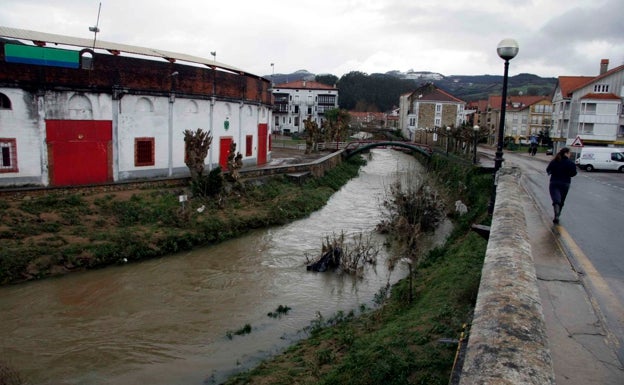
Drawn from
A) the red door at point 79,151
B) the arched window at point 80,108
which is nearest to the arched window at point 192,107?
the red door at point 79,151

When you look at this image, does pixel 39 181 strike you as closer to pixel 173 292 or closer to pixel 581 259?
pixel 173 292

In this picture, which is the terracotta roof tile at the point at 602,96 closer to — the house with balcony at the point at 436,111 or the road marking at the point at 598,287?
the house with balcony at the point at 436,111

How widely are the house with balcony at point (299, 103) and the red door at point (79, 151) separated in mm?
55489

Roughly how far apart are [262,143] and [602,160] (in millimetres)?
21243

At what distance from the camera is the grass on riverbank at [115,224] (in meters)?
14.9

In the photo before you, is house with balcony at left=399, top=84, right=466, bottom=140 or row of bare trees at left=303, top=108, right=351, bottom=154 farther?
house with balcony at left=399, top=84, right=466, bottom=140

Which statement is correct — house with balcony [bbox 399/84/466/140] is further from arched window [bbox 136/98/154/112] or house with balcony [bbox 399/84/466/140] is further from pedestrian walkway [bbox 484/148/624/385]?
pedestrian walkway [bbox 484/148/624/385]

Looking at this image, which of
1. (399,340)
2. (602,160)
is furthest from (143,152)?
(602,160)

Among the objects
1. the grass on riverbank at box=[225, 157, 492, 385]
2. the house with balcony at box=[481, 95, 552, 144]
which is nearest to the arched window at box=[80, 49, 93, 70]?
the grass on riverbank at box=[225, 157, 492, 385]

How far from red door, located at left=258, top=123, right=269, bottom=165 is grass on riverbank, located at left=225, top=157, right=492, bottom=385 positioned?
21.8 meters

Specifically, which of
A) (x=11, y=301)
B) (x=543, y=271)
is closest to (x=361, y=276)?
(x=543, y=271)

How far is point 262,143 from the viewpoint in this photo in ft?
111

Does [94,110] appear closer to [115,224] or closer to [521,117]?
Result: [115,224]

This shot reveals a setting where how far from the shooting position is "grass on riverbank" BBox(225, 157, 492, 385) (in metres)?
6.21
